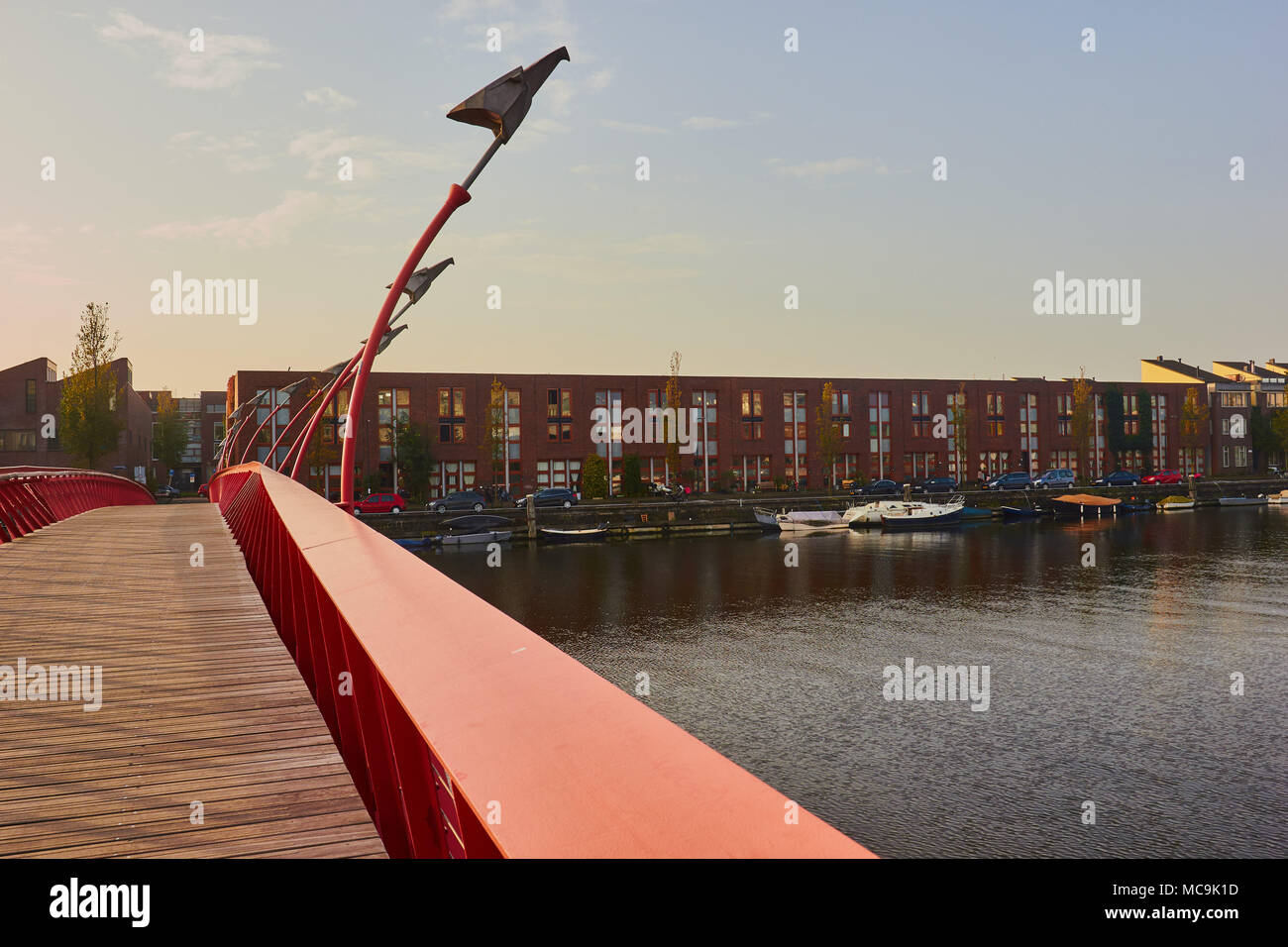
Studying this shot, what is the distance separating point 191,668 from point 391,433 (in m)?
64.1

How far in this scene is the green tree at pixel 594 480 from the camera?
6694 cm

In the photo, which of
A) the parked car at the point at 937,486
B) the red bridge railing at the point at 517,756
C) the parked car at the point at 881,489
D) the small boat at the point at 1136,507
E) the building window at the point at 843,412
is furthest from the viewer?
the building window at the point at 843,412

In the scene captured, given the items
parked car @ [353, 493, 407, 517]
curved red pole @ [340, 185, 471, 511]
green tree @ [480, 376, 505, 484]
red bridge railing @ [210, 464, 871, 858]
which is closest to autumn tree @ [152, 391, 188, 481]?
green tree @ [480, 376, 505, 484]

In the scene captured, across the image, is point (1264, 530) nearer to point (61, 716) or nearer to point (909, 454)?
point (909, 454)

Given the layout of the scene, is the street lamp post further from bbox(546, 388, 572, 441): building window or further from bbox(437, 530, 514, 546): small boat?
bbox(546, 388, 572, 441): building window

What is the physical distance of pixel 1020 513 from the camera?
7050 cm

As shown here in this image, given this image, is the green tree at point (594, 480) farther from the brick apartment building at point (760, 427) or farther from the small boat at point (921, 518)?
the small boat at point (921, 518)

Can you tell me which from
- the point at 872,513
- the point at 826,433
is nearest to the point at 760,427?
the point at 826,433

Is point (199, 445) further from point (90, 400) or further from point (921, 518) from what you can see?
point (921, 518)

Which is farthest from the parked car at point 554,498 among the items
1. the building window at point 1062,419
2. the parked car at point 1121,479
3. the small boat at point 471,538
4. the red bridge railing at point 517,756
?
the red bridge railing at point 517,756

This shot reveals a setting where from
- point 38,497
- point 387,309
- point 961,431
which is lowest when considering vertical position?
point 38,497

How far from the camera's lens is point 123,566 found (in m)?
9.62

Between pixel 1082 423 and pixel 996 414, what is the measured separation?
772 centimetres

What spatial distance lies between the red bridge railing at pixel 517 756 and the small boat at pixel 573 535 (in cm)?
5230
